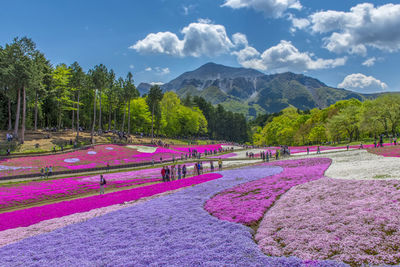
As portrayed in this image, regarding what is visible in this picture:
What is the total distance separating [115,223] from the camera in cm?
1462

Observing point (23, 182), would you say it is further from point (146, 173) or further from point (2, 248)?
point (2, 248)

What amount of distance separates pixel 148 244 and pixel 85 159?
40371 millimetres

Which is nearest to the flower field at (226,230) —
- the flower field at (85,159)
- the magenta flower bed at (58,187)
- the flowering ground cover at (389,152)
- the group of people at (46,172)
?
the magenta flower bed at (58,187)

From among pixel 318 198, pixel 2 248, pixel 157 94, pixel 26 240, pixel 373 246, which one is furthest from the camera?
pixel 157 94

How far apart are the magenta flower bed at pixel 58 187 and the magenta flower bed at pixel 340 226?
22.0m

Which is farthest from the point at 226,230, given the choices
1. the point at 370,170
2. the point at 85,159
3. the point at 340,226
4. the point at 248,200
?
the point at 85,159

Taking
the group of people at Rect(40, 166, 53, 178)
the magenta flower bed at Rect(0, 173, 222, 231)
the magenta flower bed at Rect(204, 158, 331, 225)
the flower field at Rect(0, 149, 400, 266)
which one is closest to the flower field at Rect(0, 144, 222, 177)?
the group of people at Rect(40, 166, 53, 178)

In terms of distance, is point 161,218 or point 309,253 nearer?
point 309,253

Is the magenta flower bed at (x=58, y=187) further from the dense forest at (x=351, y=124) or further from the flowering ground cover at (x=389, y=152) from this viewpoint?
the dense forest at (x=351, y=124)

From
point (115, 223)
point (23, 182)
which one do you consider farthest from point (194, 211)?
point (23, 182)

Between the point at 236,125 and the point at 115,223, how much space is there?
146664 mm

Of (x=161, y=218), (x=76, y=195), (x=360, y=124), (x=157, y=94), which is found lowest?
(x=76, y=195)

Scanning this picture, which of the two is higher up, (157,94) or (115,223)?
(157,94)

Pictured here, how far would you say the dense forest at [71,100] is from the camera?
4897 cm
